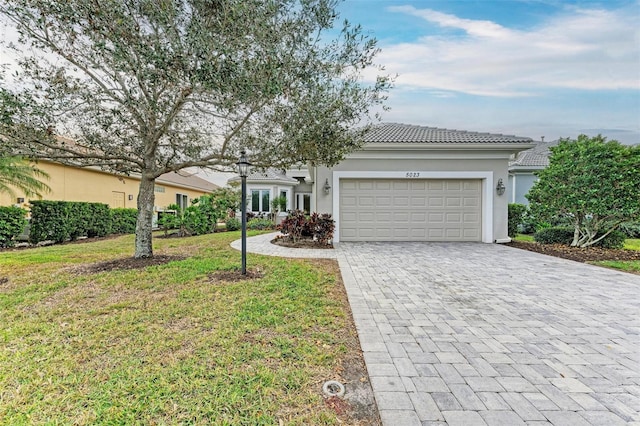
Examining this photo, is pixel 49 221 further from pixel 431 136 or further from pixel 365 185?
pixel 431 136

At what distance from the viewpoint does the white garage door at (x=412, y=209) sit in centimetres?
1167

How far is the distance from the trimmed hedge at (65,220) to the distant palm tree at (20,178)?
1527mm

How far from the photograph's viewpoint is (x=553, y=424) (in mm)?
2160

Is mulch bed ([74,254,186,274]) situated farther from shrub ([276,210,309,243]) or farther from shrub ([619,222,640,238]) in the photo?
shrub ([619,222,640,238])

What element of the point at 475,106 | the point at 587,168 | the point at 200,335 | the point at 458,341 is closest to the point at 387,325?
the point at 458,341

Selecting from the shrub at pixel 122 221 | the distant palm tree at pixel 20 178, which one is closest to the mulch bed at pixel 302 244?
the shrub at pixel 122 221

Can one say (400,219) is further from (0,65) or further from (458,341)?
(0,65)

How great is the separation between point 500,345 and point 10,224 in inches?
567

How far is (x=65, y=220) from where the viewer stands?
12.0 metres

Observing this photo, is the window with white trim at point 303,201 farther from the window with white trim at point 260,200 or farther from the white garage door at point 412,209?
the white garage door at point 412,209

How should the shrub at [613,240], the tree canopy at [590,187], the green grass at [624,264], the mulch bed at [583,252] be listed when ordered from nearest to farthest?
the green grass at [624,264] → the mulch bed at [583,252] → the tree canopy at [590,187] → the shrub at [613,240]

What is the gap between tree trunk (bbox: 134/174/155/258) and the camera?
7500 millimetres

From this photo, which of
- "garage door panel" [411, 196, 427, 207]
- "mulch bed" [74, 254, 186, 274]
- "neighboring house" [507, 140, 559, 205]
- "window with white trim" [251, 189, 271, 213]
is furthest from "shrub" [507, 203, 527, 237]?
"window with white trim" [251, 189, 271, 213]

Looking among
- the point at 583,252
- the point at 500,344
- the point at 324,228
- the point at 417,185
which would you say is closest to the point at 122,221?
the point at 324,228
